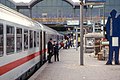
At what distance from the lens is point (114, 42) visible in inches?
870

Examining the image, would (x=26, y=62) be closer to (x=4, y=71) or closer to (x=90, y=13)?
(x=4, y=71)

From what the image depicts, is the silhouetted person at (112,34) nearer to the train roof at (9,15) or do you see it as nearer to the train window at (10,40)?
the train roof at (9,15)

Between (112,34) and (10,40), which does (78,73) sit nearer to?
(112,34)

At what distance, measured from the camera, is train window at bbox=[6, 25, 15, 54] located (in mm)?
10359

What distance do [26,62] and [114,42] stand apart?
9.04 meters

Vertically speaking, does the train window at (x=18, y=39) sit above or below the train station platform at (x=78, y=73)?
above

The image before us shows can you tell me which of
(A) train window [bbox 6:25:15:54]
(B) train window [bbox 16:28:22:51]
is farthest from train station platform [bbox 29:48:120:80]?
(A) train window [bbox 6:25:15:54]

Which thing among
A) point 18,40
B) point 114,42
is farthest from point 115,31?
point 18,40

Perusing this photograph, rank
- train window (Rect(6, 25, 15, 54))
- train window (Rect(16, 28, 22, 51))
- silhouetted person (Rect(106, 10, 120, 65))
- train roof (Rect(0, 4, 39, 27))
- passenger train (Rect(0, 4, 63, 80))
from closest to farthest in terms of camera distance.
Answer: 1. passenger train (Rect(0, 4, 63, 80))
2. train roof (Rect(0, 4, 39, 27))
3. train window (Rect(6, 25, 15, 54))
4. train window (Rect(16, 28, 22, 51))
5. silhouetted person (Rect(106, 10, 120, 65))

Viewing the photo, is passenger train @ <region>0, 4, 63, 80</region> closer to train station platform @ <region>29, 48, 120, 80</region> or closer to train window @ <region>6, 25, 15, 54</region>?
train window @ <region>6, 25, 15, 54</region>

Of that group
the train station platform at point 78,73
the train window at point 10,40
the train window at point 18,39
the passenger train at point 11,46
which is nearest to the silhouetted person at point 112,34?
the train station platform at point 78,73

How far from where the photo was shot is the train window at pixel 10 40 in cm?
1036

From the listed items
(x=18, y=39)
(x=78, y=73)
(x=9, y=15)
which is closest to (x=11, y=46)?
(x=9, y=15)

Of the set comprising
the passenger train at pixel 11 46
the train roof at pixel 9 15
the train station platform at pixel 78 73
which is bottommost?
the train station platform at pixel 78 73
